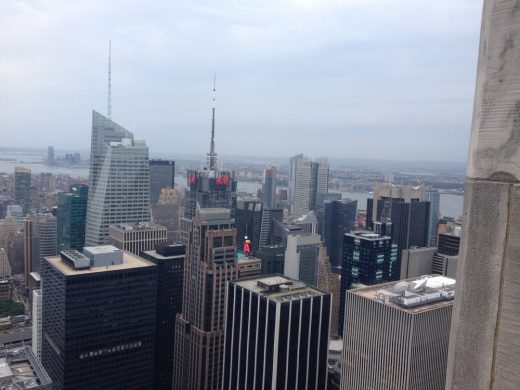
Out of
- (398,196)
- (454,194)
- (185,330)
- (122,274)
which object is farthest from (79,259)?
(398,196)

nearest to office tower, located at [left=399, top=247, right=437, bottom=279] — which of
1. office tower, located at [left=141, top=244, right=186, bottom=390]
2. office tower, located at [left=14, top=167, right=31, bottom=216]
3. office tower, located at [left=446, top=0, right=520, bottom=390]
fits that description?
office tower, located at [left=141, top=244, right=186, bottom=390]

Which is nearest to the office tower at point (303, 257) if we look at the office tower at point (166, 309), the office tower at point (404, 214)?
the office tower at point (404, 214)

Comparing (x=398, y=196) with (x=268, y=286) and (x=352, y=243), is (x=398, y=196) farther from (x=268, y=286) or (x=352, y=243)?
(x=268, y=286)

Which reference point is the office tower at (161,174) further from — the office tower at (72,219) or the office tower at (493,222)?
the office tower at (493,222)

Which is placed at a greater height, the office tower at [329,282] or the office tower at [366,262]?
the office tower at [366,262]

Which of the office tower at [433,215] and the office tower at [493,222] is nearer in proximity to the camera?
the office tower at [493,222]

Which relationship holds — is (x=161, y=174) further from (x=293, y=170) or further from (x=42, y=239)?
(x=42, y=239)

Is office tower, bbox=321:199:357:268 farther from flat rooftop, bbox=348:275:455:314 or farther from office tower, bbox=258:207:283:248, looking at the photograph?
flat rooftop, bbox=348:275:455:314
